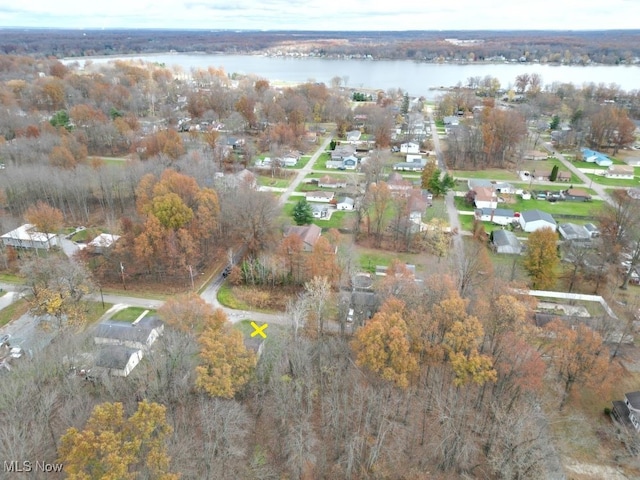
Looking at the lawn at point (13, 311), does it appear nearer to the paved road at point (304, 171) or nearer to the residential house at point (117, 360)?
the residential house at point (117, 360)

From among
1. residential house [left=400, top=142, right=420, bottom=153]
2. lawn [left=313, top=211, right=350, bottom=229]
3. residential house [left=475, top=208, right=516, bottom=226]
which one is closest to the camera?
lawn [left=313, top=211, right=350, bottom=229]

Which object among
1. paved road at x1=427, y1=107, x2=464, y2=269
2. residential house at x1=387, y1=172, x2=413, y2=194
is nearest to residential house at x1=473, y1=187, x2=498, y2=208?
paved road at x1=427, y1=107, x2=464, y2=269

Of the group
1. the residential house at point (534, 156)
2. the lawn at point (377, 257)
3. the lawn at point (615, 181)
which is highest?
the residential house at point (534, 156)

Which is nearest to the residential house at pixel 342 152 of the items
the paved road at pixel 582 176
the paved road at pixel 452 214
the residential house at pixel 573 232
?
the paved road at pixel 452 214

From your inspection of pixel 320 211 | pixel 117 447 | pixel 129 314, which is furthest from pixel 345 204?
pixel 117 447

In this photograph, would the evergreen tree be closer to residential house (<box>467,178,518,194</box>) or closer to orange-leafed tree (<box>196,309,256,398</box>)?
orange-leafed tree (<box>196,309,256,398</box>)

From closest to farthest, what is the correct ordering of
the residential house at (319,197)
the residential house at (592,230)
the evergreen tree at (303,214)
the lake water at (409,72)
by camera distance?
the residential house at (592,230) → the evergreen tree at (303,214) → the residential house at (319,197) → the lake water at (409,72)
